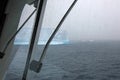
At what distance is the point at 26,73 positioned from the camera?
1174mm

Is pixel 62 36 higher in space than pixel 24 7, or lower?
lower

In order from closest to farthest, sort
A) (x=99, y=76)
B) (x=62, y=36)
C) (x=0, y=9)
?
(x=0, y=9) → (x=99, y=76) → (x=62, y=36)

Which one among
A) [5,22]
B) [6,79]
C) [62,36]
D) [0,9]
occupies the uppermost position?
[0,9]

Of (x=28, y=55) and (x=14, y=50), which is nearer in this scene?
(x=28, y=55)

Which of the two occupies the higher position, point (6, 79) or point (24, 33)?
point (24, 33)

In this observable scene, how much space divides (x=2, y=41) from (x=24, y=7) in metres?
0.34

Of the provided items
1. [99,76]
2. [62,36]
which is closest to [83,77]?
[99,76]

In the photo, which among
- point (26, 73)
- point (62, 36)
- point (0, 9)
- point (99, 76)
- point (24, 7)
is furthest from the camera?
point (62, 36)

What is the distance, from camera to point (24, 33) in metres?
1.71

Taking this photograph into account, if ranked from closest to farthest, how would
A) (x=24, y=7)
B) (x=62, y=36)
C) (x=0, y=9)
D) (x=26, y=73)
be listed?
1. (x=26, y=73)
2. (x=0, y=9)
3. (x=24, y=7)
4. (x=62, y=36)

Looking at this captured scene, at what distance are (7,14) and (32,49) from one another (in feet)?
2.04

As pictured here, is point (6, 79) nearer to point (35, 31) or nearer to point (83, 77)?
point (35, 31)

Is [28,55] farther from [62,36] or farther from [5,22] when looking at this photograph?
[62,36]

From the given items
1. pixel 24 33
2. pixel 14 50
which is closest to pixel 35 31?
pixel 24 33
